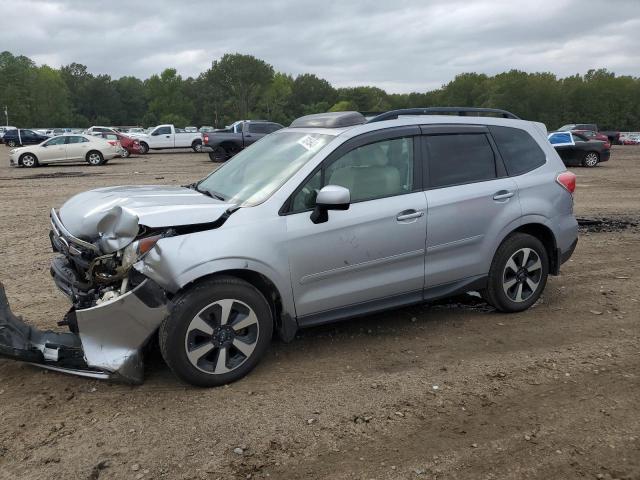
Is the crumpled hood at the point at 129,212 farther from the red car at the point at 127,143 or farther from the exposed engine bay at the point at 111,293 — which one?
the red car at the point at 127,143

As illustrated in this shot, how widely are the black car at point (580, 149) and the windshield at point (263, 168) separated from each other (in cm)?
2082

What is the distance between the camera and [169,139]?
34438 millimetres

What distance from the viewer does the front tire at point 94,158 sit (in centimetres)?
2380

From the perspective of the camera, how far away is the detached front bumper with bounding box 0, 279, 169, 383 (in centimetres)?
335

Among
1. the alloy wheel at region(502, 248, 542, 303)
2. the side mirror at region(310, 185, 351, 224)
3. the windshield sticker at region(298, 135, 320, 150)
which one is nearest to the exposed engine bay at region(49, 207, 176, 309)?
the side mirror at region(310, 185, 351, 224)

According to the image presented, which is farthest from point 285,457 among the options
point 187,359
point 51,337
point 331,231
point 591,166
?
point 591,166

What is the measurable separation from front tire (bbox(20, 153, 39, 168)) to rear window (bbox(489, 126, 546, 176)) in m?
22.5

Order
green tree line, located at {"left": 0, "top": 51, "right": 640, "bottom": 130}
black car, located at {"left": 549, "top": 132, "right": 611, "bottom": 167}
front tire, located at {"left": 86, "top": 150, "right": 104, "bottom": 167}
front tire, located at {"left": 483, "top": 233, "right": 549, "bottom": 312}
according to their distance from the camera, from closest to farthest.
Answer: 1. front tire, located at {"left": 483, "top": 233, "right": 549, "bottom": 312}
2. black car, located at {"left": 549, "top": 132, "right": 611, "bottom": 167}
3. front tire, located at {"left": 86, "top": 150, "right": 104, "bottom": 167}
4. green tree line, located at {"left": 0, "top": 51, "right": 640, "bottom": 130}

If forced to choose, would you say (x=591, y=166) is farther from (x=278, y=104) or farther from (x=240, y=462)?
(x=278, y=104)

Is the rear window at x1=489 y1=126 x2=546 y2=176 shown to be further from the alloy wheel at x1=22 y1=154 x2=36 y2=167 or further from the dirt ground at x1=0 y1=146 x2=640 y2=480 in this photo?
the alloy wheel at x1=22 y1=154 x2=36 y2=167

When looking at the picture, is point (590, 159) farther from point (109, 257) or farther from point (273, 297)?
point (109, 257)

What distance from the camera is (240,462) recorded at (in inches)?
113

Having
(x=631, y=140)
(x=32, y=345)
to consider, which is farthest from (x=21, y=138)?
(x=631, y=140)

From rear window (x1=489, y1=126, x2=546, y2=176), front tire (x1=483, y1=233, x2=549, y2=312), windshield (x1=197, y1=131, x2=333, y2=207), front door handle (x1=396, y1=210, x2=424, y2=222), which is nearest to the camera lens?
windshield (x1=197, y1=131, x2=333, y2=207)
